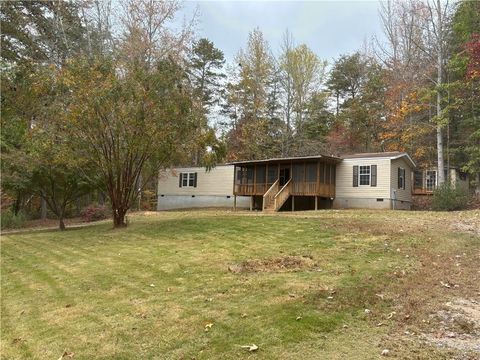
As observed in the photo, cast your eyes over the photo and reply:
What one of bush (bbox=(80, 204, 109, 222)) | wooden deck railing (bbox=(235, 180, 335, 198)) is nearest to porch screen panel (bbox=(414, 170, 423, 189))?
wooden deck railing (bbox=(235, 180, 335, 198))

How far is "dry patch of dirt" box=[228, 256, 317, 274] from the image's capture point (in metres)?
7.36

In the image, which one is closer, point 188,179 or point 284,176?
point 284,176

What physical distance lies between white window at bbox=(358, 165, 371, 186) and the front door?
4.24 metres

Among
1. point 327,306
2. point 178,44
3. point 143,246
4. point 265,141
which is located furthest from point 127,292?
point 265,141

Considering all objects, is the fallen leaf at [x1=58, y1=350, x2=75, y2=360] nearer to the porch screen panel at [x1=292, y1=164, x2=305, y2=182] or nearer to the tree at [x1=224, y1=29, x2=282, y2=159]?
the porch screen panel at [x1=292, y1=164, x2=305, y2=182]

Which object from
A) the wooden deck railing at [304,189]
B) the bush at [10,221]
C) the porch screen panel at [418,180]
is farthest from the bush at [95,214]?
the porch screen panel at [418,180]

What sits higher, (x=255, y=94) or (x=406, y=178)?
(x=255, y=94)

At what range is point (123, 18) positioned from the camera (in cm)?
2630

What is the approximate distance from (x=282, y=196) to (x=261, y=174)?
140 inches

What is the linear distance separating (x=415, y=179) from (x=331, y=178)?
Answer: 10.9 m

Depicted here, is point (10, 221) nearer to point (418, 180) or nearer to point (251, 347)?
point (251, 347)

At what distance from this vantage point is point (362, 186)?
22.1m

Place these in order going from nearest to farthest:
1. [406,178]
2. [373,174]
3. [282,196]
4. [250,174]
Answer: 1. [373,174]
2. [282,196]
3. [406,178]
4. [250,174]

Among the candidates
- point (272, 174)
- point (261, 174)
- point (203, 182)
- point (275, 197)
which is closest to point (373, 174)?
point (275, 197)
